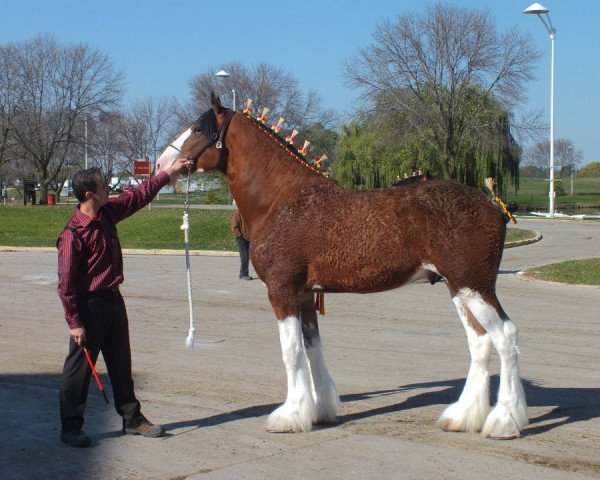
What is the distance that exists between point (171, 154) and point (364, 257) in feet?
6.37

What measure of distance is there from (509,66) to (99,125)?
87.6ft

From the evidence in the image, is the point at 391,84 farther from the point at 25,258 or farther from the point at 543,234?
the point at 25,258

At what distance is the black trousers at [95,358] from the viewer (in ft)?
22.7

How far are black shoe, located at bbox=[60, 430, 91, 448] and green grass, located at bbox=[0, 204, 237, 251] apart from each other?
2071 centimetres

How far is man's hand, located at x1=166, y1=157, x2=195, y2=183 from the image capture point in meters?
7.55

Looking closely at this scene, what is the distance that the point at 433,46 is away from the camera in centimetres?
4219

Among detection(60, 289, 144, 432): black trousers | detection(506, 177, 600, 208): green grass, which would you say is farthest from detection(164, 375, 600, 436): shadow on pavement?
detection(506, 177, 600, 208): green grass

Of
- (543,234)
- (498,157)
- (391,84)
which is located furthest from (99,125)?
(543,234)

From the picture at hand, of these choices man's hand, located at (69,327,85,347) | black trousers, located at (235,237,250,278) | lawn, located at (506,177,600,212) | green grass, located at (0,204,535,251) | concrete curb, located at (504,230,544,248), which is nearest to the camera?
man's hand, located at (69,327,85,347)

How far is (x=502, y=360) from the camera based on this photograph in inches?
271

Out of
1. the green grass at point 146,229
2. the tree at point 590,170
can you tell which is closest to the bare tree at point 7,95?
the green grass at point 146,229

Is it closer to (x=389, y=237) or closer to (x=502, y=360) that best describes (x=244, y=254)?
(x=389, y=237)

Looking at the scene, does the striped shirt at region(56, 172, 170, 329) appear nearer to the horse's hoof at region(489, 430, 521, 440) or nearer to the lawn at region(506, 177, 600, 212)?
the horse's hoof at region(489, 430, 521, 440)

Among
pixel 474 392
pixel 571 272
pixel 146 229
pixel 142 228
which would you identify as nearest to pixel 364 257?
pixel 474 392
